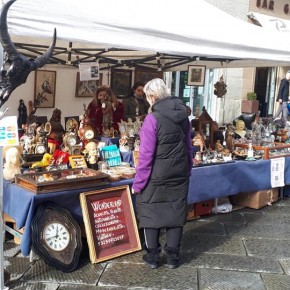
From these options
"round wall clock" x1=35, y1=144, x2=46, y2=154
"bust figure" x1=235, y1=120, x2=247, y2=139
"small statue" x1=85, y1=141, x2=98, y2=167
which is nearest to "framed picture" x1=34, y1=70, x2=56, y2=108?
"round wall clock" x1=35, y1=144, x2=46, y2=154

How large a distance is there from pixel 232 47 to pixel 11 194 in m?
2.42

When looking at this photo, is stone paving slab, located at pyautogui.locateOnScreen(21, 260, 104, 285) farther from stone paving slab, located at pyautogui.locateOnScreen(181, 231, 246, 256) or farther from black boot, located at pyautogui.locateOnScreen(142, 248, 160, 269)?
stone paving slab, located at pyautogui.locateOnScreen(181, 231, 246, 256)

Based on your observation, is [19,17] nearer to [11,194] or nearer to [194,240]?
[11,194]

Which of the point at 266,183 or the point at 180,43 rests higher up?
the point at 180,43

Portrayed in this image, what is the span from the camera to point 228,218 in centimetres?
502

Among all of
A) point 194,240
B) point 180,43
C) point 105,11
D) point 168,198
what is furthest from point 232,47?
point 194,240

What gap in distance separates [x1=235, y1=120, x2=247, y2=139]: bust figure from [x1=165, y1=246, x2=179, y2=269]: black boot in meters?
2.73

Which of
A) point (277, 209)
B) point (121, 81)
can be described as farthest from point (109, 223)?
point (121, 81)

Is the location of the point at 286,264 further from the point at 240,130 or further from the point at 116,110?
the point at 116,110

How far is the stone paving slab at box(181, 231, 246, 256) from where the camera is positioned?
4.08m

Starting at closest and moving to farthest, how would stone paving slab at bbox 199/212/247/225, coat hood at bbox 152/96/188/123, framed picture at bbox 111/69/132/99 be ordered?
1. coat hood at bbox 152/96/188/123
2. stone paving slab at bbox 199/212/247/225
3. framed picture at bbox 111/69/132/99

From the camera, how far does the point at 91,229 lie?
11.9ft

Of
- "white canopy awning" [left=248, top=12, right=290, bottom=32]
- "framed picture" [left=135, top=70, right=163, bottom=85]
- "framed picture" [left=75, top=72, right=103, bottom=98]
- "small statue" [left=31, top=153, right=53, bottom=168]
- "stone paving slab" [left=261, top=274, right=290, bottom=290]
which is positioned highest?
"white canopy awning" [left=248, top=12, right=290, bottom=32]

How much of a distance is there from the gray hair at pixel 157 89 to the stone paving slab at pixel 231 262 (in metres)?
1.48
